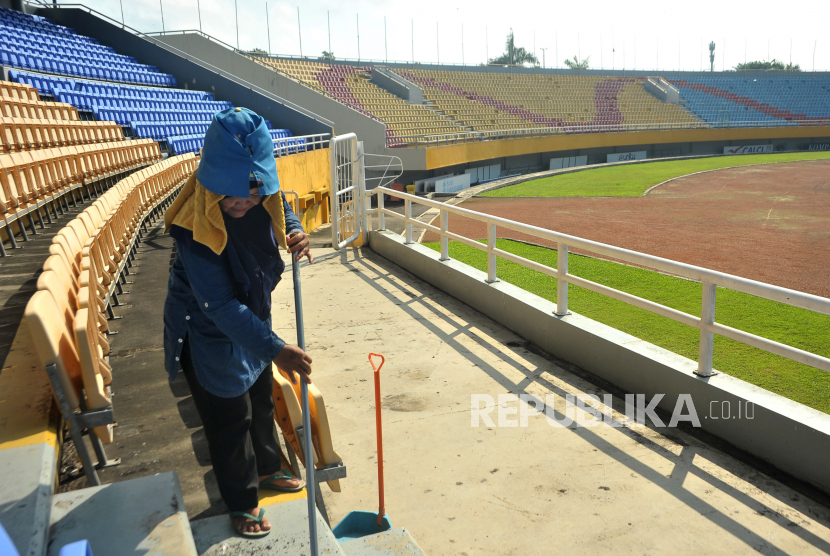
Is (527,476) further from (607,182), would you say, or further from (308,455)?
(607,182)

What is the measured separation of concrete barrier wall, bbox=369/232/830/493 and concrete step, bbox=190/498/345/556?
2646 mm

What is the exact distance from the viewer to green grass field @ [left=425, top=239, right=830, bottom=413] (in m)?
5.29

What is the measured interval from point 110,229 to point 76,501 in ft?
14.6

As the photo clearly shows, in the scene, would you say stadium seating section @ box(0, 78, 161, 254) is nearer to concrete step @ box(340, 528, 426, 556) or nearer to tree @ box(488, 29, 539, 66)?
concrete step @ box(340, 528, 426, 556)

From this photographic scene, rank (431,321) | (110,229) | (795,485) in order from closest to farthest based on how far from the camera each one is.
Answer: (795,485) → (110,229) → (431,321)

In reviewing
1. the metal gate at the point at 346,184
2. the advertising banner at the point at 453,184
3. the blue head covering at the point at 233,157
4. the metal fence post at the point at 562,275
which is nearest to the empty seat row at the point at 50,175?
the metal gate at the point at 346,184

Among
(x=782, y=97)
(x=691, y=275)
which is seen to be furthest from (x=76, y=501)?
(x=782, y=97)

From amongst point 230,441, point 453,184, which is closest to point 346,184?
point 230,441

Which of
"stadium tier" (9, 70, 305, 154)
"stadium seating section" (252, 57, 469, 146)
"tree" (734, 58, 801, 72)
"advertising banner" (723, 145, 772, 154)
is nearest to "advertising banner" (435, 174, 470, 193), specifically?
"stadium seating section" (252, 57, 469, 146)

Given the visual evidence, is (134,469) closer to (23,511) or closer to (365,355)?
(23,511)

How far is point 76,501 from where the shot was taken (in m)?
2.21

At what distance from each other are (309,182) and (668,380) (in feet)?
47.7

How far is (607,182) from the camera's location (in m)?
29.3

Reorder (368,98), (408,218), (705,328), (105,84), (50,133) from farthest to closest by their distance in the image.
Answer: (368,98)
(105,84)
(50,133)
(408,218)
(705,328)
